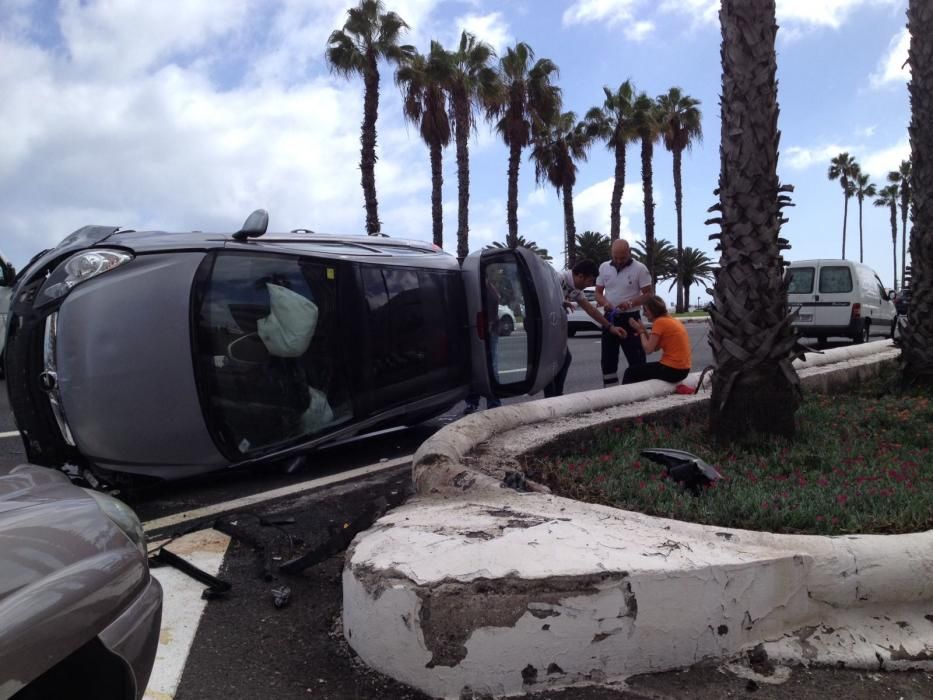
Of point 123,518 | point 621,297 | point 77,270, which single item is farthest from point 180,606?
point 621,297

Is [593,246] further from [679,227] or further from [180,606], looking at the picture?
[180,606]

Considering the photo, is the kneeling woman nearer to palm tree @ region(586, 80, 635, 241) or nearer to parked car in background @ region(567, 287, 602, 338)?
parked car in background @ region(567, 287, 602, 338)

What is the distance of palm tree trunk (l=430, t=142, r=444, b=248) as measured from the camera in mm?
32812

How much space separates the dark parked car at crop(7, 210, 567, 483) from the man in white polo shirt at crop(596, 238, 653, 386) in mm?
2131

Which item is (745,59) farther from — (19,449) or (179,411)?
(19,449)

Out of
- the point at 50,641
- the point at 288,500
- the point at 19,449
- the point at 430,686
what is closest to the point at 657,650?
the point at 430,686

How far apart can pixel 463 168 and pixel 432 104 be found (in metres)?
2.73

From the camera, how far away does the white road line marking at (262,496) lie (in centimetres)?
486

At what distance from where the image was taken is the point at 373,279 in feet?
20.3

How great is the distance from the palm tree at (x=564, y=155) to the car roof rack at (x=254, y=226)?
34.1 meters

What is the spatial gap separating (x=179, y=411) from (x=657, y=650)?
11.0 ft

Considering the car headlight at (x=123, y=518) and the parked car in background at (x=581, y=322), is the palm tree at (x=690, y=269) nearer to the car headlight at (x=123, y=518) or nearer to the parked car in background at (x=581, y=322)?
the parked car in background at (x=581, y=322)

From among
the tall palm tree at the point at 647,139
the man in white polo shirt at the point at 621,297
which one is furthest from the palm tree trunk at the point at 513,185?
the man in white polo shirt at the point at 621,297

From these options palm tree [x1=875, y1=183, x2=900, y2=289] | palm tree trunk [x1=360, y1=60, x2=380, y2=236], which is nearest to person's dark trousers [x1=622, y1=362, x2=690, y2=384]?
palm tree trunk [x1=360, y1=60, x2=380, y2=236]
